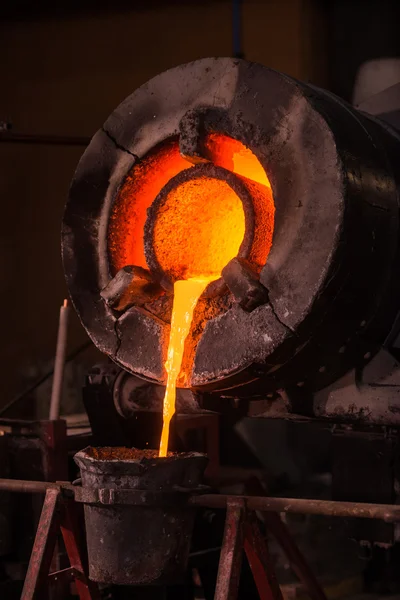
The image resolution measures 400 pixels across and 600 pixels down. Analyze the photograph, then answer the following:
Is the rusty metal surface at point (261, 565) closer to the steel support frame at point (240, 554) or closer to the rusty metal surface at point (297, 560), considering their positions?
the steel support frame at point (240, 554)

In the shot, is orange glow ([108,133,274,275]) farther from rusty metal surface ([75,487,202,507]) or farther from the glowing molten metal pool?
rusty metal surface ([75,487,202,507])

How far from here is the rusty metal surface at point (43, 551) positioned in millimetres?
2713

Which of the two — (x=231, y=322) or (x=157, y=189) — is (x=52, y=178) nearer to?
(x=157, y=189)

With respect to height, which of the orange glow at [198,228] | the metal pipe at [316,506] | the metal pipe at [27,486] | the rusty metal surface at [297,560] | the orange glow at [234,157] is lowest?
the rusty metal surface at [297,560]

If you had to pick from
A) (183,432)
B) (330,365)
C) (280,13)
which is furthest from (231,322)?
(280,13)

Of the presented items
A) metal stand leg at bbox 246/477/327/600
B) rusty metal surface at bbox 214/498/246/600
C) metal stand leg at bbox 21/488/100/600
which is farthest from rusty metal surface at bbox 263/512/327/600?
rusty metal surface at bbox 214/498/246/600

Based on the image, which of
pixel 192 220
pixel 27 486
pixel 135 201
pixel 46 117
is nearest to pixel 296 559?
pixel 27 486

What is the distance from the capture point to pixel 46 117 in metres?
5.47

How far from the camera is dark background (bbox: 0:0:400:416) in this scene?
518cm

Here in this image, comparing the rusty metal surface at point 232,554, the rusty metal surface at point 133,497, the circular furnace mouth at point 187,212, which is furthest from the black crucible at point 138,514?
the circular furnace mouth at point 187,212

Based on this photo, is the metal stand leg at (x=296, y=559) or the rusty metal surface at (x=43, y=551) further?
the metal stand leg at (x=296, y=559)

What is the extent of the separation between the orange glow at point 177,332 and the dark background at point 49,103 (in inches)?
100

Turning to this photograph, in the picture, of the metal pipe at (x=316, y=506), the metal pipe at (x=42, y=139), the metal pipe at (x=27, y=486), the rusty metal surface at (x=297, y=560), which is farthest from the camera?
the metal pipe at (x=42, y=139)

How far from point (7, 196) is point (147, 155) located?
2797 mm
